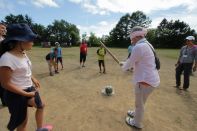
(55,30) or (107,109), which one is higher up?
(55,30)

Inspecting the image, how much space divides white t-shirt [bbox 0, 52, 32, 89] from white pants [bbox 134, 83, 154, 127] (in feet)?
7.40

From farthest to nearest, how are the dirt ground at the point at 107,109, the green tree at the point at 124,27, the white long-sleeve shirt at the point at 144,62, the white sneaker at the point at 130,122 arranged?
1. the green tree at the point at 124,27
2. the dirt ground at the point at 107,109
3. the white sneaker at the point at 130,122
4. the white long-sleeve shirt at the point at 144,62

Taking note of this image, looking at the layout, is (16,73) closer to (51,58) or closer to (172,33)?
(51,58)

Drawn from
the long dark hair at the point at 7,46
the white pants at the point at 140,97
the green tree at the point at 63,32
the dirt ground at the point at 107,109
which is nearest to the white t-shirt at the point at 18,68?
the long dark hair at the point at 7,46

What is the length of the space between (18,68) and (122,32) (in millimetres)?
74929

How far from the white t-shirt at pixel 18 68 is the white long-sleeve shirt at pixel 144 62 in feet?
6.72

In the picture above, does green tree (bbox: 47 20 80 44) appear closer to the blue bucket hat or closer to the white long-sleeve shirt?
the white long-sleeve shirt

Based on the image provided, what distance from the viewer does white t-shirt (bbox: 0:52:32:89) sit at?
2869mm

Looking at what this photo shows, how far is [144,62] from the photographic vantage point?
4383 millimetres

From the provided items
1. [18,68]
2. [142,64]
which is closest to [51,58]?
[142,64]

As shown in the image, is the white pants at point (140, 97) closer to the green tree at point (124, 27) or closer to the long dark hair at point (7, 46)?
the long dark hair at point (7, 46)

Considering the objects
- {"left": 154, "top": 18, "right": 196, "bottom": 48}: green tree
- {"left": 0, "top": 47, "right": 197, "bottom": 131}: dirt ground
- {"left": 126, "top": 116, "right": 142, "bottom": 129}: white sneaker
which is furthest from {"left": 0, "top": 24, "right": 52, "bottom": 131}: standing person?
{"left": 154, "top": 18, "right": 196, "bottom": 48}: green tree

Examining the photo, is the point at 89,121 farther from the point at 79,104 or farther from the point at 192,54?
the point at 192,54

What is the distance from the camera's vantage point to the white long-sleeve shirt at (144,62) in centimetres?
430
